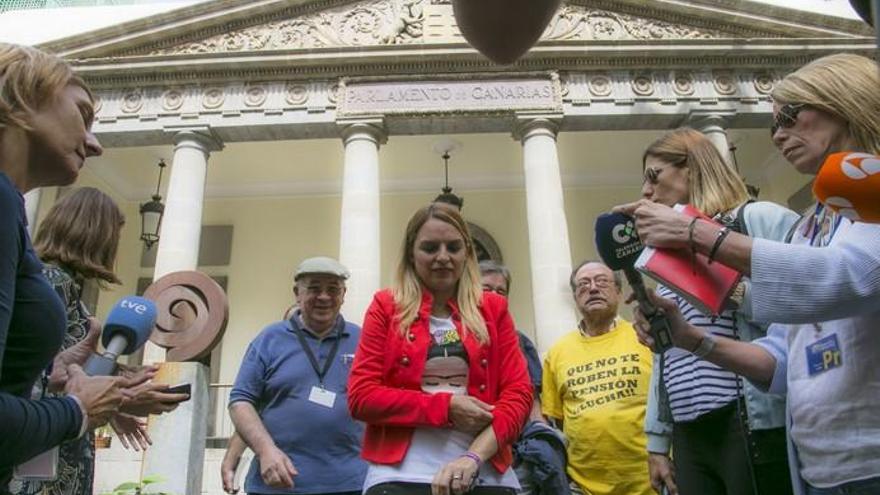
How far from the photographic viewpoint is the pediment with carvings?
11.7 metres

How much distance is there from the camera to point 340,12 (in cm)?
1216

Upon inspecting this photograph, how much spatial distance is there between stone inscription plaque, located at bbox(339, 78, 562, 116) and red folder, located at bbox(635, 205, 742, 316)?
955 cm

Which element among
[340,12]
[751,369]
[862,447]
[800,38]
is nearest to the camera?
[862,447]

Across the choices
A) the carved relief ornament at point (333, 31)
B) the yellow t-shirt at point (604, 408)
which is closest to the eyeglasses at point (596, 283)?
the yellow t-shirt at point (604, 408)

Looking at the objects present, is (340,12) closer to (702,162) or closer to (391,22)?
(391,22)

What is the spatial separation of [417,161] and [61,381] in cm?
1208

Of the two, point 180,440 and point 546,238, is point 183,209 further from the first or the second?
point 180,440

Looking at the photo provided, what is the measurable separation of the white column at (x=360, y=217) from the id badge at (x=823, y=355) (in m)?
8.21

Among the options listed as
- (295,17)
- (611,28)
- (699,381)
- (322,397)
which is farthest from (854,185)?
(295,17)

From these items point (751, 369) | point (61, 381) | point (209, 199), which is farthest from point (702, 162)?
point (209, 199)

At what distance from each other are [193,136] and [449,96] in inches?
177

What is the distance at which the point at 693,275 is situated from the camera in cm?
167

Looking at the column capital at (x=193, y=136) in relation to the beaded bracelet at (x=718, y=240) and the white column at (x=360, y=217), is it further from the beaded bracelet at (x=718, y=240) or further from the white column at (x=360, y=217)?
the beaded bracelet at (x=718, y=240)

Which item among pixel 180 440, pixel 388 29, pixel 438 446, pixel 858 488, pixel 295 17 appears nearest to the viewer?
pixel 858 488
